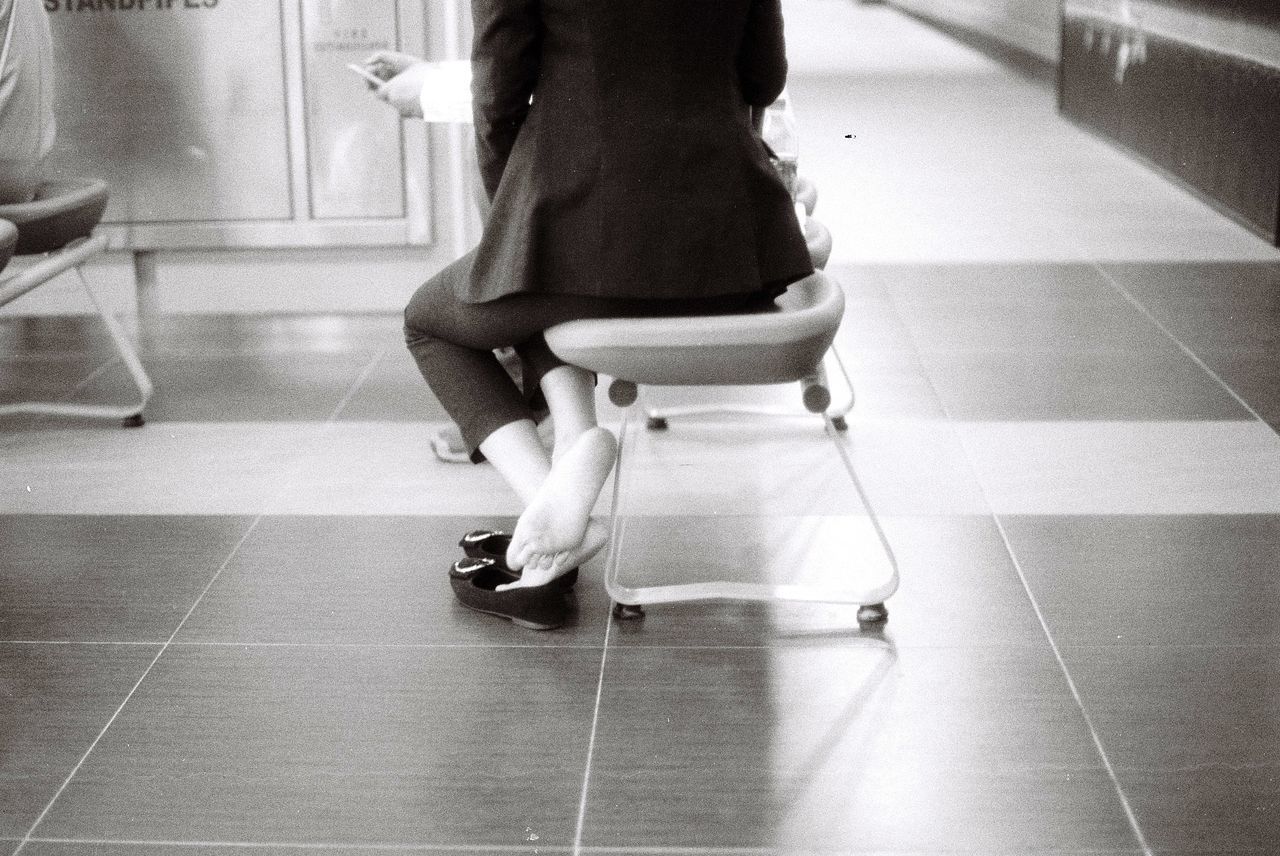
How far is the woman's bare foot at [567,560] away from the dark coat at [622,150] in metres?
0.43

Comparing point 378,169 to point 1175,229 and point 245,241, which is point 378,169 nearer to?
point 245,241

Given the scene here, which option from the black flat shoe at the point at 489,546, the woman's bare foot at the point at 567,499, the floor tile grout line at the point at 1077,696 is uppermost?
the woman's bare foot at the point at 567,499

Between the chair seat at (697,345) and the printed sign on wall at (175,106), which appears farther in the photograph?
the printed sign on wall at (175,106)

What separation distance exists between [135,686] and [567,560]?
2.17 ft

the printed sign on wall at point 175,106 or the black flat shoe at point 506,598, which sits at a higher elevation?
the printed sign on wall at point 175,106

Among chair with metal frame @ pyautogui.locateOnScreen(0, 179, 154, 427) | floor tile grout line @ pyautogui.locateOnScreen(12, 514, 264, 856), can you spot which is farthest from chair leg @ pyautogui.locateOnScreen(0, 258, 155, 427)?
floor tile grout line @ pyautogui.locateOnScreen(12, 514, 264, 856)

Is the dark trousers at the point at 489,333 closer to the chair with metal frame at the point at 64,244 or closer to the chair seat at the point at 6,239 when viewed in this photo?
the chair seat at the point at 6,239

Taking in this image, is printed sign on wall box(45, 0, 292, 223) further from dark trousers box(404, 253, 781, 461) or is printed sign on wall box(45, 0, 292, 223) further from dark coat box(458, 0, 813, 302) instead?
dark coat box(458, 0, 813, 302)

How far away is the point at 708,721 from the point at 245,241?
10.2 feet

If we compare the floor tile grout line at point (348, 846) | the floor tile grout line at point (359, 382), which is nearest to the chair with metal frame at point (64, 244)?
the floor tile grout line at point (359, 382)

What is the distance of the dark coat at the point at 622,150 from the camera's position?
2.31 metres

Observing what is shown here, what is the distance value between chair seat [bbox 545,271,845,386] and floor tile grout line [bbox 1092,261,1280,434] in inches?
67.0

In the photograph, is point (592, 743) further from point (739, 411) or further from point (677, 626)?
point (739, 411)

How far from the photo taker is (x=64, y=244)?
12.3ft
